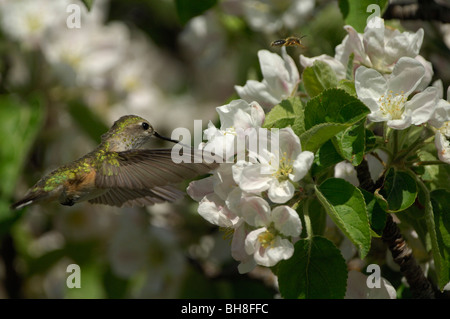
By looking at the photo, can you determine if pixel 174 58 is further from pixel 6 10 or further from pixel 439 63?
pixel 439 63

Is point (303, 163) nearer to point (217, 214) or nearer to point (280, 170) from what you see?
point (280, 170)

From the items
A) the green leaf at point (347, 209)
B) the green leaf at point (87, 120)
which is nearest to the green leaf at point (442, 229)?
the green leaf at point (347, 209)

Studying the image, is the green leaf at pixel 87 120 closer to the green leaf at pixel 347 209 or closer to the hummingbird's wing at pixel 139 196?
the hummingbird's wing at pixel 139 196

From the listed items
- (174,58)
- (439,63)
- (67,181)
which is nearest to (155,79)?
(174,58)

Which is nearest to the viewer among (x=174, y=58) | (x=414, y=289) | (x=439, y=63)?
(x=414, y=289)

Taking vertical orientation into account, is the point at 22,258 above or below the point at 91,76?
below

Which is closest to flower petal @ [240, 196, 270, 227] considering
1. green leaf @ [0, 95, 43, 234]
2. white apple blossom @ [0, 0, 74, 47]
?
green leaf @ [0, 95, 43, 234]
